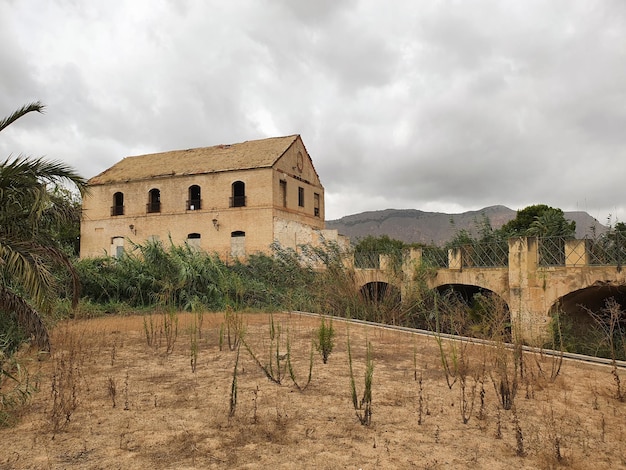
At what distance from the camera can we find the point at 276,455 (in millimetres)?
3578

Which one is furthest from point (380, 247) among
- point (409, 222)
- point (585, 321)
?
→ point (409, 222)

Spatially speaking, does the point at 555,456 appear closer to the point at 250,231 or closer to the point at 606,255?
the point at 606,255

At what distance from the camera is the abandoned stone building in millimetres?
23422

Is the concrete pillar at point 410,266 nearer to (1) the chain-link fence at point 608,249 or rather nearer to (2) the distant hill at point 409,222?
(1) the chain-link fence at point 608,249

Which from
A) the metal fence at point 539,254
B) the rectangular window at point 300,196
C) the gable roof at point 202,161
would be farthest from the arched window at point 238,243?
the metal fence at point 539,254

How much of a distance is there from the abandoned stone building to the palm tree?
53.0 feet

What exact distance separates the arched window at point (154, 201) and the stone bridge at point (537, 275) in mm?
16421

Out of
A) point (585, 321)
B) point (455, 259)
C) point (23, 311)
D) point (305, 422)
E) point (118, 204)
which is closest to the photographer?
point (305, 422)

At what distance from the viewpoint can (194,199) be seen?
2570cm

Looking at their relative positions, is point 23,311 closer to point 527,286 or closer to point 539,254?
point 527,286

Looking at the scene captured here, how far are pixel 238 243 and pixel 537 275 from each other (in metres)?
15.5

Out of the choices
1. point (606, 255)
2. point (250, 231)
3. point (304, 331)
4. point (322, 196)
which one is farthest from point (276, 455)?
point (322, 196)

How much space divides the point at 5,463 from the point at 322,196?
26.1m

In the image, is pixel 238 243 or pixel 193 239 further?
pixel 193 239
